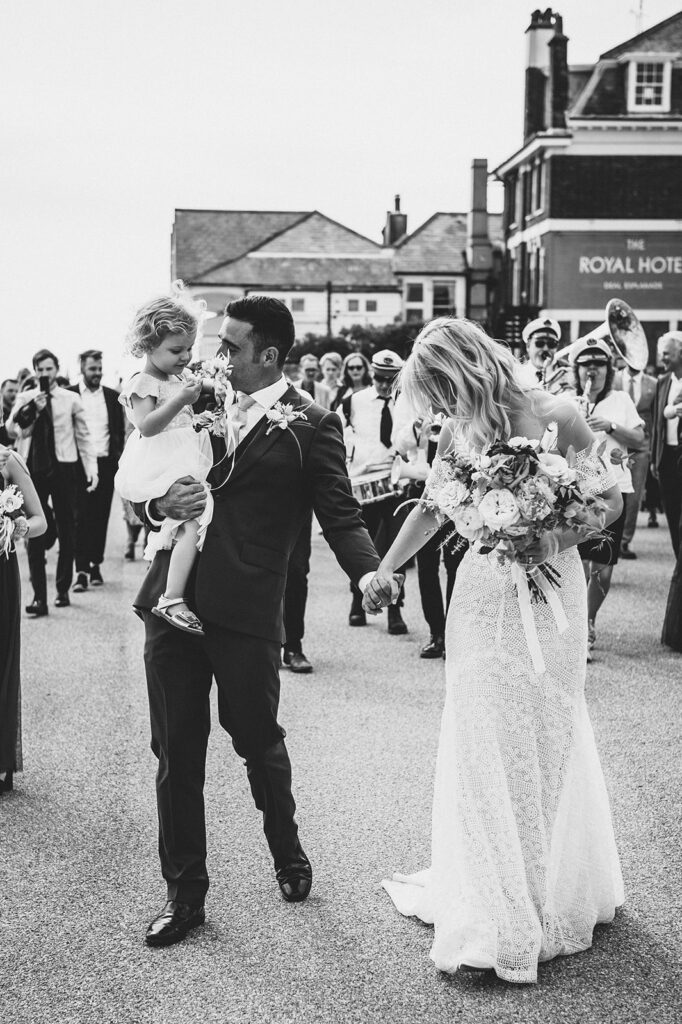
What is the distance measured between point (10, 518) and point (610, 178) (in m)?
36.5

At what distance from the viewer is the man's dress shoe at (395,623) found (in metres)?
9.59

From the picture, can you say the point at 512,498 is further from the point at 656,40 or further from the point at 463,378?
the point at 656,40

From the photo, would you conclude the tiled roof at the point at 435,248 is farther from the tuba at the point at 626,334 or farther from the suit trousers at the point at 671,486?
the suit trousers at the point at 671,486

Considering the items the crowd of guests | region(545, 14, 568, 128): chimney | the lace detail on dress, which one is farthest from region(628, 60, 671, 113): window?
the lace detail on dress

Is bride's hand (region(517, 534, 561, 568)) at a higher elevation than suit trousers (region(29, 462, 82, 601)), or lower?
higher

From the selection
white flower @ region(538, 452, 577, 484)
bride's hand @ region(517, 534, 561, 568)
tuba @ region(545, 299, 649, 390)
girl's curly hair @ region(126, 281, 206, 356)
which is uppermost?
tuba @ region(545, 299, 649, 390)

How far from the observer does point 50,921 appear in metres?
4.23

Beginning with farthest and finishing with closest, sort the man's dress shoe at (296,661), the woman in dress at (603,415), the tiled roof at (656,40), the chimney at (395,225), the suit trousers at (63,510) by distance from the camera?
the chimney at (395,225), the tiled roof at (656,40), the suit trousers at (63,510), the woman in dress at (603,415), the man's dress shoe at (296,661)

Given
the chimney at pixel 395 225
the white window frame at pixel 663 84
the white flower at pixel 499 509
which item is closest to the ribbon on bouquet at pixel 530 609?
the white flower at pixel 499 509

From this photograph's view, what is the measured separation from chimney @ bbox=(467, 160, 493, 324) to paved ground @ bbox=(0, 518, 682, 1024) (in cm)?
5065

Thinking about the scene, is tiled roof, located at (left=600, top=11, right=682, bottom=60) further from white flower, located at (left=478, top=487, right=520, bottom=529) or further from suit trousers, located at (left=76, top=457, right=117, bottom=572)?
white flower, located at (left=478, top=487, right=520, bottom=529)

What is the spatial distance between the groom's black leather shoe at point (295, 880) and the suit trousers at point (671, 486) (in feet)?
22.0

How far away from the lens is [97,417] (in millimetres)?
12836

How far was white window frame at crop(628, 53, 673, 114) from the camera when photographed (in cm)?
3794
